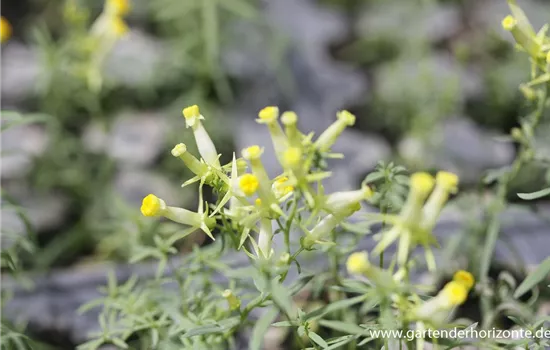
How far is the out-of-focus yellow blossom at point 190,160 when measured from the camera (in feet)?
2.76

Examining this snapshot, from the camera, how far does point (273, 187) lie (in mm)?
853

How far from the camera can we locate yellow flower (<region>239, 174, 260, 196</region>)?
2.55 feet

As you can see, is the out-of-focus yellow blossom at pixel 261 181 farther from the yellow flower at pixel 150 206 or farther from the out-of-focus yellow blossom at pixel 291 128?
the yellow flower at pixel 150 206

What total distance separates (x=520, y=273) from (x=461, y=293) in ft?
2.32

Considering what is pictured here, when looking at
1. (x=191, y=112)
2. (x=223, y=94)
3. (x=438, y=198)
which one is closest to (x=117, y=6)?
(x=223, y=94)

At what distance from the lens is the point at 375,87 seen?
2.18 meters

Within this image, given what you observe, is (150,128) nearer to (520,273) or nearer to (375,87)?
(375,87)

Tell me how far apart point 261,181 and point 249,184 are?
26 mm

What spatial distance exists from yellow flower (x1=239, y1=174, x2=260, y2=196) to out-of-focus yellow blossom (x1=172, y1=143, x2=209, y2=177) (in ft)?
0.31

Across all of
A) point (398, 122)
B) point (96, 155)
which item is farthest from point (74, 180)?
point (398, 122)

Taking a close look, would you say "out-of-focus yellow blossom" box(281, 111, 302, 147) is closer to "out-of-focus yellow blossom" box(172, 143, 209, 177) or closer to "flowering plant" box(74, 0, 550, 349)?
"flowering plant" box(74, 0, 550, 349)

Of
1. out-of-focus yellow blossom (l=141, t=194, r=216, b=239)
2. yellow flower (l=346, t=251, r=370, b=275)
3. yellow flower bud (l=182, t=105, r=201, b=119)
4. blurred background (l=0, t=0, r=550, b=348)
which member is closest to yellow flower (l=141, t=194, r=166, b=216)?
out-of-focus yellow blossom (l=141, t=194, r=216, b=239)

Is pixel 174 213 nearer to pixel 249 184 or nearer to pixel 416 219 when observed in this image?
pixel 249 184

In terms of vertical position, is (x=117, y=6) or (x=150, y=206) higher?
(x=117, y=6)
